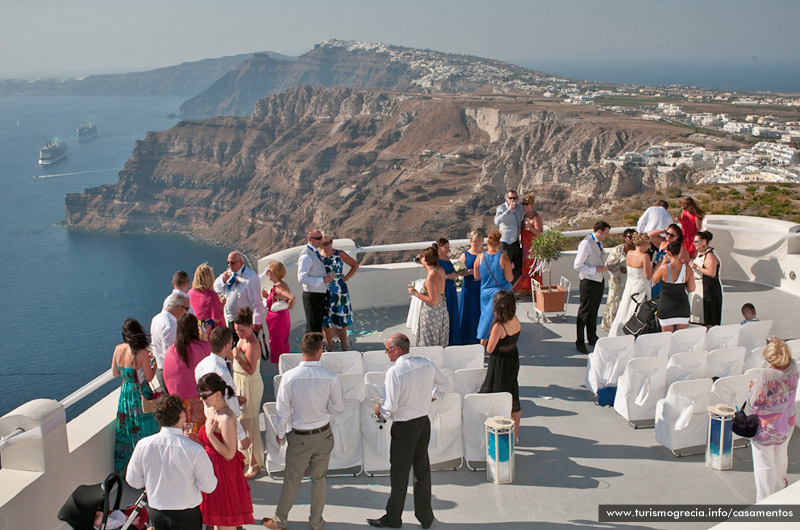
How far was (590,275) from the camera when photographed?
7.84 meters

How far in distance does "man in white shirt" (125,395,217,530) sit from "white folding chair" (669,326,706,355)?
178 inches

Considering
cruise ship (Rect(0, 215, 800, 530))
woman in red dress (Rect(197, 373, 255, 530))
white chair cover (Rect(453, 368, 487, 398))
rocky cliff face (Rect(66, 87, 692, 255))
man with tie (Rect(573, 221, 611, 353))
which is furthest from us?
rocky cliff face (Rect(66, 87, 692, 255))

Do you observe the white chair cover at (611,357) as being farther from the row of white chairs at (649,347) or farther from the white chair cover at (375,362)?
the white chair cover at (375,362)

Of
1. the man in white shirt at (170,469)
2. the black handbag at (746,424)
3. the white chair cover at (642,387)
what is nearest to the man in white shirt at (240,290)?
the man in white shirt at (170,469)

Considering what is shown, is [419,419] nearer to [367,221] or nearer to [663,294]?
[663,294]

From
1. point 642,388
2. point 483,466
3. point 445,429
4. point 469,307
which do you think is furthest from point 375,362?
point 642,388

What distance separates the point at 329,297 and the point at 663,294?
3476 mm

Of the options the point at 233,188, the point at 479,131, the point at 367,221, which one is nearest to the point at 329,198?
the point at 367,221

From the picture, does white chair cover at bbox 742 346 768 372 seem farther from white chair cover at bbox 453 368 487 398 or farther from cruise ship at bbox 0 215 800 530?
white chair cover at bbox 453 368 487 398

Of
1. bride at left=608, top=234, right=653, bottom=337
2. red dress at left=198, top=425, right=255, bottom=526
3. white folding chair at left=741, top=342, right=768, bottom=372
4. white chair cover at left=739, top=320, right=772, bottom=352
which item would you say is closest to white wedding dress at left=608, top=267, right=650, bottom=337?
bride at left=608, top=234, right=653, bottom=337

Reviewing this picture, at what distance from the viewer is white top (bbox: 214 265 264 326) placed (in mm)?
6785

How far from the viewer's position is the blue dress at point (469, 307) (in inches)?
313

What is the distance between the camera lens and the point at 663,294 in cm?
717

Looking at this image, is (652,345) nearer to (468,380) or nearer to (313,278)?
(468,380)
